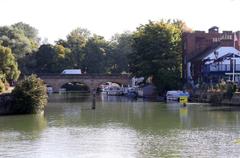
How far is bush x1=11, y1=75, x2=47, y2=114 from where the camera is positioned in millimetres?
57250

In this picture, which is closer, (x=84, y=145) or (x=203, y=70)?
(x=84, y=145)

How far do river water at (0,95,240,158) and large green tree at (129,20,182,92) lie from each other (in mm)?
35094

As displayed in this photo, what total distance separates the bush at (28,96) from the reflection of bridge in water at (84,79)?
226ft

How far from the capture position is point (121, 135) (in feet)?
126

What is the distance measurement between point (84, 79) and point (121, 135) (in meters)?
91.9

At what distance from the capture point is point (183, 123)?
A: 154ft

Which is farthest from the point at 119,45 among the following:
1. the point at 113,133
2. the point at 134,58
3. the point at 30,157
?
the point at 30,157

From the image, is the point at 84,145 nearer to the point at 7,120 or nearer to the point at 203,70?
the point at 7,120

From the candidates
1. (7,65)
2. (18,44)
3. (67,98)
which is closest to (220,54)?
(67,98)

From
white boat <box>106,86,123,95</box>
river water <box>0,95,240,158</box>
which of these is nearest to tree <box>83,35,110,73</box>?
white boat <box>106,86,123,95</box>

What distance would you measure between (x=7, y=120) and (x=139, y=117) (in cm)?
1169

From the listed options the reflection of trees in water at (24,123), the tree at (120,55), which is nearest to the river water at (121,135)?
the reflection of trees in water at (24,123)

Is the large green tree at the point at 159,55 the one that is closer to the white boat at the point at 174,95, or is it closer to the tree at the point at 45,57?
the white boat at the point at 174,95

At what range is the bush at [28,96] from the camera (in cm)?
5725
